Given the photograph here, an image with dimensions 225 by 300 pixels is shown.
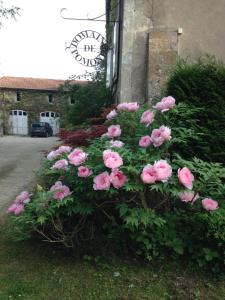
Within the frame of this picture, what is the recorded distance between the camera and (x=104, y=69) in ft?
56.7

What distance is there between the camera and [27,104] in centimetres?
5112

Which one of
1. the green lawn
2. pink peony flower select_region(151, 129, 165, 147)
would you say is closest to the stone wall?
pink peony flower select_region(151, 129, 165, 147)

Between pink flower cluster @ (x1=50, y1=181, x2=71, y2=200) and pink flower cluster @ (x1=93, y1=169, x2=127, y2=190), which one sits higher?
pink flower cluster @ (x1=93, y1=169, x2=127, y2=190)

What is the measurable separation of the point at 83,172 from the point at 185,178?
94 centimetres

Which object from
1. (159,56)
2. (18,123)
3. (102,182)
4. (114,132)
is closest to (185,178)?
(102,182)

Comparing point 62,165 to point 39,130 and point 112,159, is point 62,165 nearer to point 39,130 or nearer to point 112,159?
point 112,159

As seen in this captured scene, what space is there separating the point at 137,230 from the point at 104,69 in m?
13.5

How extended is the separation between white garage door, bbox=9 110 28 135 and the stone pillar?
4266cm

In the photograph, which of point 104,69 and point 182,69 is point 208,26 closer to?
point 182,69

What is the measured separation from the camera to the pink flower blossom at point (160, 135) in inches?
167

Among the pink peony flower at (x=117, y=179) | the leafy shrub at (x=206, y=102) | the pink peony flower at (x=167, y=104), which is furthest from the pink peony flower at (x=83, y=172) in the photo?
the leafy shrub at (x=206, y=102)

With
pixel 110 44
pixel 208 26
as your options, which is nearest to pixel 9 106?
pixel 110 44

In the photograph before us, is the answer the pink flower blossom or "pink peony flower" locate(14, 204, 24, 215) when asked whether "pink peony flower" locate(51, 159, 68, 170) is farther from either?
the pink flower blossom

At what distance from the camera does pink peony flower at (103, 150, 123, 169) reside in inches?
156
